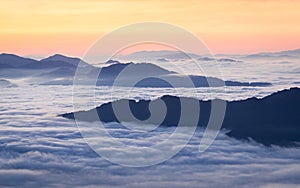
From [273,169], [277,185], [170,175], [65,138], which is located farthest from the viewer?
[65,138]

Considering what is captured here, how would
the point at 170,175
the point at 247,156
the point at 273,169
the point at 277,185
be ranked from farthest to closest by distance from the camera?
the point at 247,156 → the point at 273,169 → the point at 170,175 → the point at 277,185

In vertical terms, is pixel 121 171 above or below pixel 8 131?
below

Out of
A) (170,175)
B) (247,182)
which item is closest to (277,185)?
(247,182)

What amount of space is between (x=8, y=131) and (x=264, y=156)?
91005mm

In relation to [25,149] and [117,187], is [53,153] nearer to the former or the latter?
[25,149]

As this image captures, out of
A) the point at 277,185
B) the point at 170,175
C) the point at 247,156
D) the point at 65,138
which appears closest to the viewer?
the point at 277,185

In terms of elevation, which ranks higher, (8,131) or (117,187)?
(8,131)

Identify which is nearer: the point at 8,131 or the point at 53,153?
the point at 53,153

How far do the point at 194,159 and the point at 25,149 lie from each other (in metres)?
51.3

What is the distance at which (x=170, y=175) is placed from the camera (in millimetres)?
131625

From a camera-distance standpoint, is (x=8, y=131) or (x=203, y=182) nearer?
(x=203, y=182)

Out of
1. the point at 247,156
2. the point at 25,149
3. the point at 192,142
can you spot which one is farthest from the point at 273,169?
the point at 25,149

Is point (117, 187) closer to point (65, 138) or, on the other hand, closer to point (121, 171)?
point (121, 171)

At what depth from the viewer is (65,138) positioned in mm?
172500
